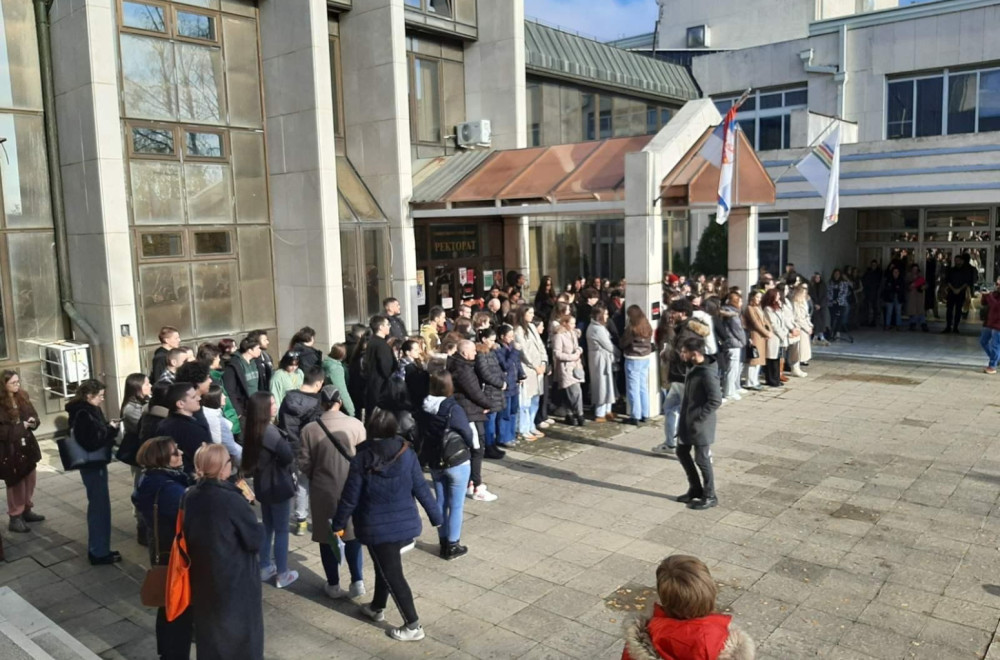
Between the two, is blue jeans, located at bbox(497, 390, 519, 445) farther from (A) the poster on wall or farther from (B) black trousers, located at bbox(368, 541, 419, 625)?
(A) the poster on wall

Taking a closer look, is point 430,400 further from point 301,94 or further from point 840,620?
point 301,94

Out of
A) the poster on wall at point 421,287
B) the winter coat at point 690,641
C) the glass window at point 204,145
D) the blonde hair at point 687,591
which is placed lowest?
the winter coat at point 690,641

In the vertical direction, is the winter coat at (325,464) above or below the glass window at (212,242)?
below

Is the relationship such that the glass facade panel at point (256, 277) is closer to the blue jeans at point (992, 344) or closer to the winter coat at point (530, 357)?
the winter coat at point (530, 357)

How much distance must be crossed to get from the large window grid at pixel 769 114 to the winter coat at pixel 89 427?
23.9m

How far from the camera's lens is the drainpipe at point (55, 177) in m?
11.9

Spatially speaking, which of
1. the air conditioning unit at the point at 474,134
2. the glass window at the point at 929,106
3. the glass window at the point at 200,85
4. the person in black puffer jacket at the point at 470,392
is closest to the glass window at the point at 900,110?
the glass window at the point at 929,106

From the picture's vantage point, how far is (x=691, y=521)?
27.1 feet

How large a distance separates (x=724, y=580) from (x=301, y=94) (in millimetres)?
10468

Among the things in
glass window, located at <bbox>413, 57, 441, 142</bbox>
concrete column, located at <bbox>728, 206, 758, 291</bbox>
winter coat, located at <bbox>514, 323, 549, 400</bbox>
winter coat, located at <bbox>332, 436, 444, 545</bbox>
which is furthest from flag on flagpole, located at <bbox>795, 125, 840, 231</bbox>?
winter coat, located at <bbox>332, 436, 444, 545</bbox>

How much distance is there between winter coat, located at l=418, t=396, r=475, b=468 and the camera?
23.9 feet

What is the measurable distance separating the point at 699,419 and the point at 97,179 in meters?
Answer: 8.66

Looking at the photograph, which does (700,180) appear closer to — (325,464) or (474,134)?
(474,134)

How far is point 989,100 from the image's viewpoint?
22.6 meters
